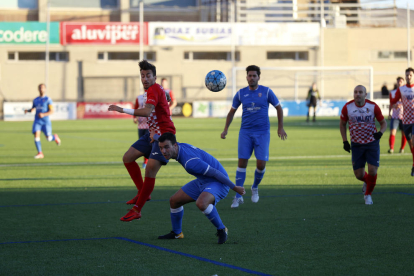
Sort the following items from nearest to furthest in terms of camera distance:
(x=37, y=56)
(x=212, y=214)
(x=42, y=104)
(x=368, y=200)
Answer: (x=212, y=214), (x=368, y=200), (x=42, y=104), (x=37, y=56)

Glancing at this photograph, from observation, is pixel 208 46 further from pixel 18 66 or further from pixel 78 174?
pixel 78 174

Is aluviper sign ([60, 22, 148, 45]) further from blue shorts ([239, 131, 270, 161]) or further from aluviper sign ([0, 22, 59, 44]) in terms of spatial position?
blue shorts ([239, 131, 270, 161])

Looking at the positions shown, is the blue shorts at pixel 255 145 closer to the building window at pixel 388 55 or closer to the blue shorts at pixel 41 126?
the blue shorts at pixel 41 126

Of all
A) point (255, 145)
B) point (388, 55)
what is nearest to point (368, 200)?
point (255, 145)

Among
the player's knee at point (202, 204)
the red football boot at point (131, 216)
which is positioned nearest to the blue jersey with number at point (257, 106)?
the red football boot at point (131, 216)

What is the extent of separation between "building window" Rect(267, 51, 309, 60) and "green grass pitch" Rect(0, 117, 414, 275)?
4066cm

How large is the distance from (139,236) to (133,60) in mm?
46818

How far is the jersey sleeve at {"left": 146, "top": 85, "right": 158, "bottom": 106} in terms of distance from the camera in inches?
320

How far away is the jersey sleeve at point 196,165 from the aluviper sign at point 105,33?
46239 millimetres

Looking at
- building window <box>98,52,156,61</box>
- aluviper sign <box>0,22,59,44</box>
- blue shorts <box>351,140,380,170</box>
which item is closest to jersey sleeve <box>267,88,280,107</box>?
blue shorts <box>351,140,380,170</box>

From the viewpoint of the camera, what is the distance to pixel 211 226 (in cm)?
802

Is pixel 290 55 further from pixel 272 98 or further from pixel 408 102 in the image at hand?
pixel 272 98

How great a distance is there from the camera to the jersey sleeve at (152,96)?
8.12 meters

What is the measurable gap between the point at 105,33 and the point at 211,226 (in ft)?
150
